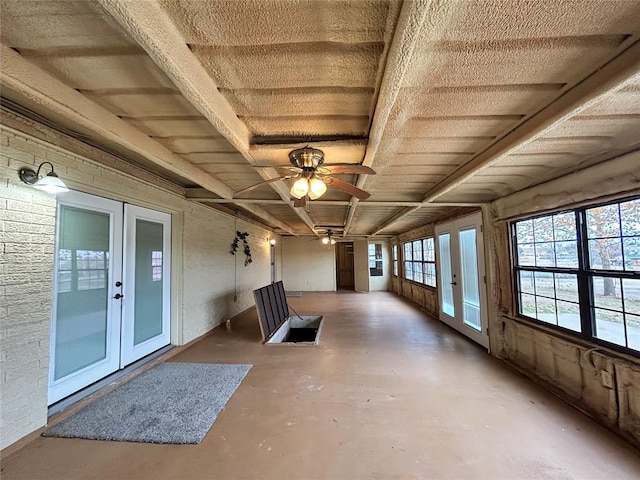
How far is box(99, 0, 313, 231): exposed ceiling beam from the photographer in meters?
1.00

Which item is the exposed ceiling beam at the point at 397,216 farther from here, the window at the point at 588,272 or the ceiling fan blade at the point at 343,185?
the ceiling fan blade at the point at 343,185

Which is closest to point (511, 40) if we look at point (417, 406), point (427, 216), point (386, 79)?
point (386, 79)

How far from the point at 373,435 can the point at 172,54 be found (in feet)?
9.15

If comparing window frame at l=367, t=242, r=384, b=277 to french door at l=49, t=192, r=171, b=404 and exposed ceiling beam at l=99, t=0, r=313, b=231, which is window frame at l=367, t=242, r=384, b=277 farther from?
exposed ceiling beam at l=99, t=0, r=313, b=231

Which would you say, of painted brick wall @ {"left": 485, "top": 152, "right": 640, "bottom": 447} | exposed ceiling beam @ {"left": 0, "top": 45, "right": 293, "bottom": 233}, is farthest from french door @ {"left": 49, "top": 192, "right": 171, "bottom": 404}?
painted brick wall @ {"left": 485, "top": 152, "right": 640, "bottom": 447}

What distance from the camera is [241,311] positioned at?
6.81m

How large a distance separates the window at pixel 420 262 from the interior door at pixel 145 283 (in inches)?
226

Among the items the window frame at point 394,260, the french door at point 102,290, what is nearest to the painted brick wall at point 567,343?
the french door at point 102,290

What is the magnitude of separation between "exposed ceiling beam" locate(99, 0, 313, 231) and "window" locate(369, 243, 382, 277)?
376 inches

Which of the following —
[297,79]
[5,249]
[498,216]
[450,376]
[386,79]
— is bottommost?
[450,376]

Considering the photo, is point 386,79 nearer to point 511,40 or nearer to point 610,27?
point 511,40

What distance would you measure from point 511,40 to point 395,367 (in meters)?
3.40

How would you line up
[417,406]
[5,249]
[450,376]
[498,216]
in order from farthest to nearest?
[498,216], [450,376], [417,406], [5,249]

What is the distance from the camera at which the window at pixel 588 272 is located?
2283mm
